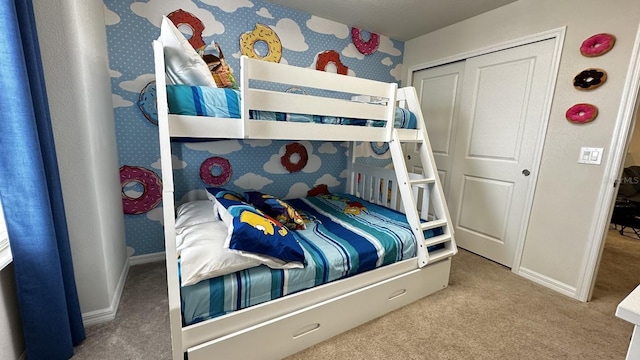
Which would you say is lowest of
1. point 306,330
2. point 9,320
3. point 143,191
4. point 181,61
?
point 306,330

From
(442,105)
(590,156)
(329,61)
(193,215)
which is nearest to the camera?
(193,215)

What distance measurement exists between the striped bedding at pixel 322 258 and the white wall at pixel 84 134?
84cm

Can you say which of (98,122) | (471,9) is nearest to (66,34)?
(98,122)

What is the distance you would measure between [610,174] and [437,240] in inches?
48.0

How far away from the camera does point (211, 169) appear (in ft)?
7.68

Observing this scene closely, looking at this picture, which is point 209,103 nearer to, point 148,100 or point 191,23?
point 148,100

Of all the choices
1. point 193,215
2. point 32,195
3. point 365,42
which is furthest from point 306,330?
point 365,42

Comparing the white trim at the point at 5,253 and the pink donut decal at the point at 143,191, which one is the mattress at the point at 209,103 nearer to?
the white trim at the point at 5,253

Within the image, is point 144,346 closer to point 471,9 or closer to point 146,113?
point 146,113

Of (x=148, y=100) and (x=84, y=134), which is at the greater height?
(x=148, y=100)

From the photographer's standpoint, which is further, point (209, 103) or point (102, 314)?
point (102, 314)

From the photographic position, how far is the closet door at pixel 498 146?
2143 millimetres

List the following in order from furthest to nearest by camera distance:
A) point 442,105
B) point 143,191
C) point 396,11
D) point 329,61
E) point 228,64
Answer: point 442,105 < point 329,61 < point 396,11 < point 228,64 < point 143,191

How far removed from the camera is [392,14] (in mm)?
2445
